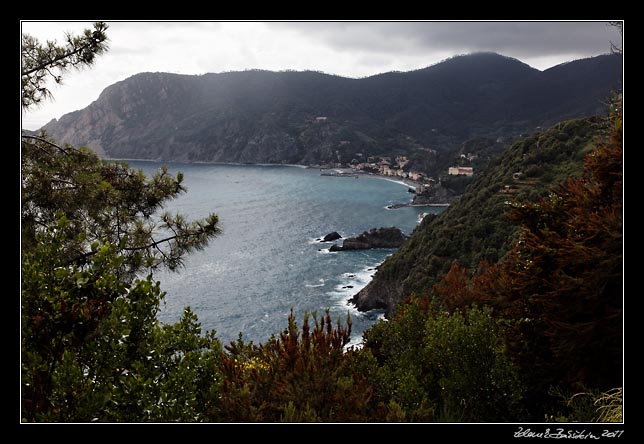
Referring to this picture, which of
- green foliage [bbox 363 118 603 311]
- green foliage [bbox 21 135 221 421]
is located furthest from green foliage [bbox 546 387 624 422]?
green foliage [bbox 363 118 603 311]

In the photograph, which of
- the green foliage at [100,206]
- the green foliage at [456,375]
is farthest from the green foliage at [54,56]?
the green foliage at [456,375]

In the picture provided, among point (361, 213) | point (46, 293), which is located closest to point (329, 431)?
point (46, 293)

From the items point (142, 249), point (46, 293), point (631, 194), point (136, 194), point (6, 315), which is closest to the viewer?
point (46, 293)

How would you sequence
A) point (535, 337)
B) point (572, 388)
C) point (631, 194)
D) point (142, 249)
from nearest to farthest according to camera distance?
point (631, 194), point (572, 388), point (535, 337), point (142, 249)

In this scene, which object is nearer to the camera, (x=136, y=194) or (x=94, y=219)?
(x=94, y=219)

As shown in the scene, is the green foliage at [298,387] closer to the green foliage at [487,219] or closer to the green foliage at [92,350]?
the green foliage at [92,350]

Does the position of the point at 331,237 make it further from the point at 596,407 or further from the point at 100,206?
the point at 596,407

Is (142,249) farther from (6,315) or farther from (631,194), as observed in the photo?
(631,194)

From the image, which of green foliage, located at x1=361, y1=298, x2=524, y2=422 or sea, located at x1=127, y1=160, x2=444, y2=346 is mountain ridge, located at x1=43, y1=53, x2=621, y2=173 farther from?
green foliage, located at x1=361, y1=298, x2=524, y2=422
